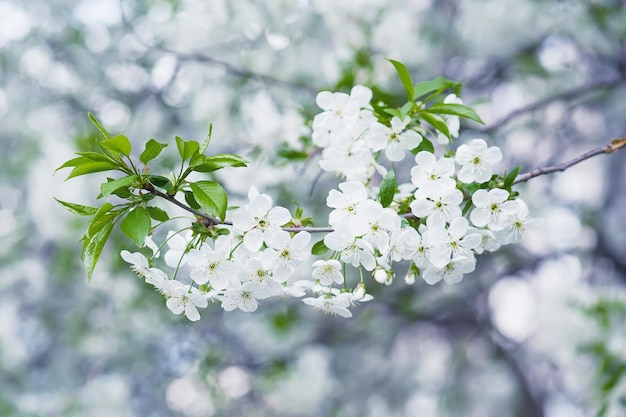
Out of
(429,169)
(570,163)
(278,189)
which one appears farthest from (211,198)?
(278,189)

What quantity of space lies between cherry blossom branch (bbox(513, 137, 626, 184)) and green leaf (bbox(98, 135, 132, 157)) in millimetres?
514

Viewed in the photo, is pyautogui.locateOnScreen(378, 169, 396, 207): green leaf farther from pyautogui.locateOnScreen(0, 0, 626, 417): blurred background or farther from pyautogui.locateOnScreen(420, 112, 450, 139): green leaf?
pyautogui.locateOnScreen(0, 0, 626, 417): blurred background

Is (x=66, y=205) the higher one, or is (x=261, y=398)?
(x=66, y=205)

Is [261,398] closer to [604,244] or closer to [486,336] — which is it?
[486,336]

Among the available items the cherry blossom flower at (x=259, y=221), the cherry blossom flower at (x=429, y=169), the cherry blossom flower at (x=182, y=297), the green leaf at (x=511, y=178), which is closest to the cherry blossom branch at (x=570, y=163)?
the green leaf at (x=511, y=178)

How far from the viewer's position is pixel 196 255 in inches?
32.4

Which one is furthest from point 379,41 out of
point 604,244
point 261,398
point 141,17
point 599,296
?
point 261,398

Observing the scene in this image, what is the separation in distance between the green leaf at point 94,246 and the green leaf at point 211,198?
0.40 feet

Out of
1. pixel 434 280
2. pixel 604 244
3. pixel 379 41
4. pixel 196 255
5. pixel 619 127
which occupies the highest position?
pixel 196 255

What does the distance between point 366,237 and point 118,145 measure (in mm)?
323

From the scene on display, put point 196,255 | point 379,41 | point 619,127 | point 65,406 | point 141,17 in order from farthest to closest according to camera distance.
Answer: point 619,127 < point 65,406 < point 141,17 < point 379,41 < point 196,255

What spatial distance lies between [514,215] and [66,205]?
576 millimetres

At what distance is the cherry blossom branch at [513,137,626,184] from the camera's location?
3.01 feet

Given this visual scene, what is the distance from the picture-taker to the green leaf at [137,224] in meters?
0.79
